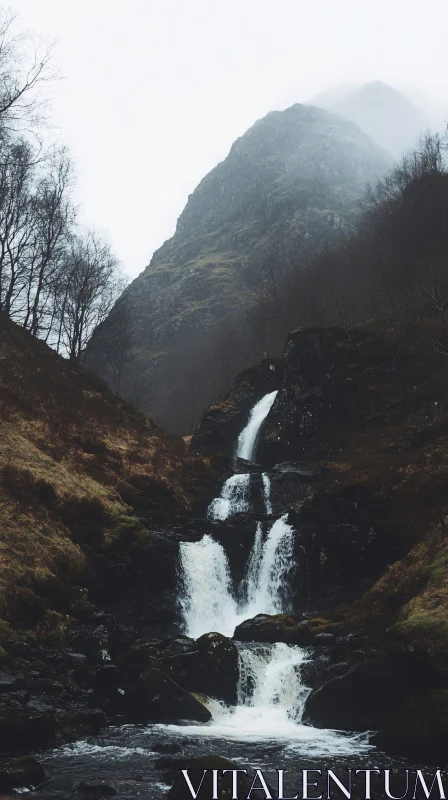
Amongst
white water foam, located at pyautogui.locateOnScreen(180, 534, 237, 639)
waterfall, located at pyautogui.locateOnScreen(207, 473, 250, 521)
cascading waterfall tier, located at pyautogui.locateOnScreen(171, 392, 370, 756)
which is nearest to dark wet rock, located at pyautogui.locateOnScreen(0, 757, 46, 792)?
cascading waterfall tier, located at pyautogui.locateOnScreen(171, 392, 370, 756)

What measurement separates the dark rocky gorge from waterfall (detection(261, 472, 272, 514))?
0.12m

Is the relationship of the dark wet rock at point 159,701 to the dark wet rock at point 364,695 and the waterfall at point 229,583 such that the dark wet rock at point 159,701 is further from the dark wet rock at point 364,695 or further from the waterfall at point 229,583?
the waterfall at point 229,583

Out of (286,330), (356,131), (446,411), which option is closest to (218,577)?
(446,411)

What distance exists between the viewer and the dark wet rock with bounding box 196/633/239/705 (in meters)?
15.6

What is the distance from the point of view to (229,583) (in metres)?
23.9

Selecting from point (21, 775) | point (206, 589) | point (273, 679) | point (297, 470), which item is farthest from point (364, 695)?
point (297, 470)

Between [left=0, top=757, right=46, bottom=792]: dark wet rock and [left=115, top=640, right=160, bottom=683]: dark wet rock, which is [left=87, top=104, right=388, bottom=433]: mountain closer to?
[left=115, top=640, right=160, bottom=683]: dark wet rock

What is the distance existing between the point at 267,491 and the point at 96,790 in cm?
2171

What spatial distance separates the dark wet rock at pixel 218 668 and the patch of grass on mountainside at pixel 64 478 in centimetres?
437

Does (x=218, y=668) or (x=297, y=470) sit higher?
(x=297, y=470)

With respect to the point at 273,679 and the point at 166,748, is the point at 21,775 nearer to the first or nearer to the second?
the point at 166,748

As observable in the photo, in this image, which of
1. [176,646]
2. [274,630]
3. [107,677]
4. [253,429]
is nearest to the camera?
[107,677]

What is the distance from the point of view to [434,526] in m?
20.1

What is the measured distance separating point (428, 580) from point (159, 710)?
28.2 ft
